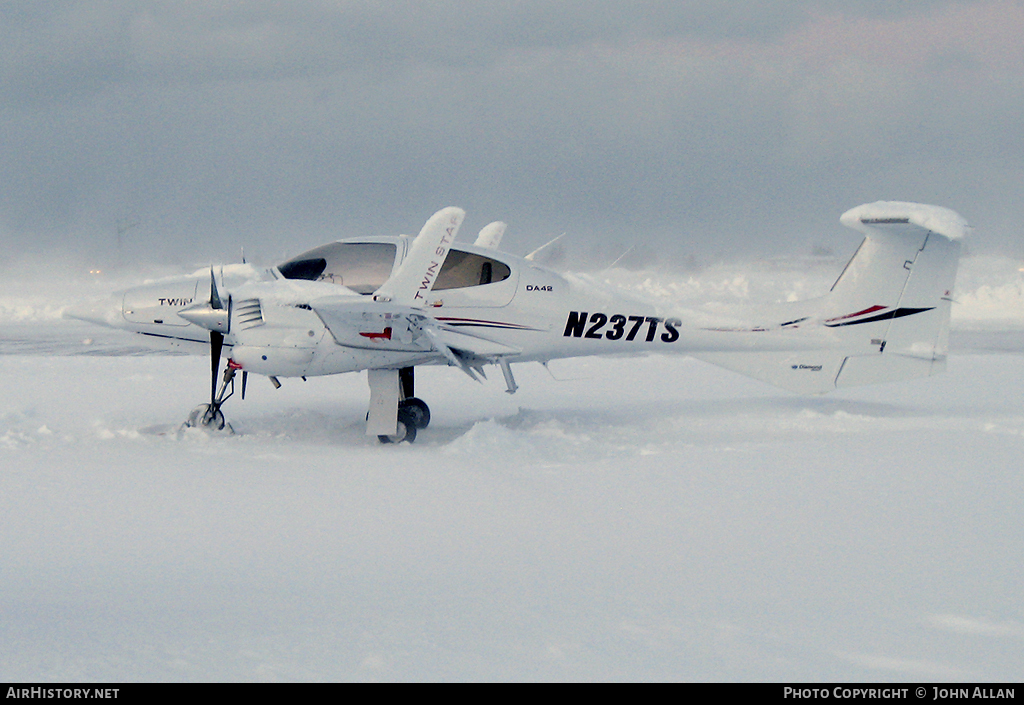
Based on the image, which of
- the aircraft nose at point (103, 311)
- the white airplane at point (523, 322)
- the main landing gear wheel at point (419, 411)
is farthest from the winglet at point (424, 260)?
the aircraft nose at point (103, 311)

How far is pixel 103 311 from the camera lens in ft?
31.4

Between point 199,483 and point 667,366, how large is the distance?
12.9 m

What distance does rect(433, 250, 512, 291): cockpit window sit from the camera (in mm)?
9781

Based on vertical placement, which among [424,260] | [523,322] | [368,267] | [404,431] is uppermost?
[424,260]

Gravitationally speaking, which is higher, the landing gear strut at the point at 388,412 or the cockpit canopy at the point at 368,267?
the cockpit canopy at the point at 368,267

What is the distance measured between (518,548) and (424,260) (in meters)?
3.74

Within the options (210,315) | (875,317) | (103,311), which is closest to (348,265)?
(210,315)

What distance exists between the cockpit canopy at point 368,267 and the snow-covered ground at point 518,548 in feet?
6.22

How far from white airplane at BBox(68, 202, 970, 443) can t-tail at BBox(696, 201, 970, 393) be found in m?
0.02

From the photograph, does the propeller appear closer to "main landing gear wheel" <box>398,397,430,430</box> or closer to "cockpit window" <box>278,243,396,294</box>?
"cockpit window" <box>278,243,396,294</box>

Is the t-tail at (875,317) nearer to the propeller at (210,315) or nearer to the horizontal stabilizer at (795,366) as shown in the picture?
the horizontal stabilizer at (795,366)

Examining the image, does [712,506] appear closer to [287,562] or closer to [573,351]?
[287,562]

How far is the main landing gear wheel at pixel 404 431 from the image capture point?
30.9 feet

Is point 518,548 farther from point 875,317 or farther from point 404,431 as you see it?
point 875,317
